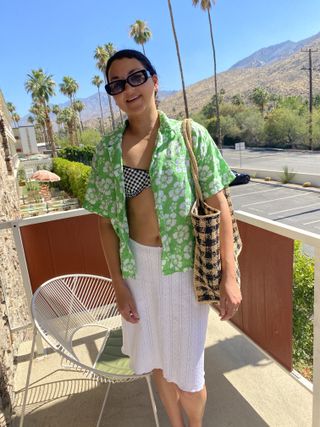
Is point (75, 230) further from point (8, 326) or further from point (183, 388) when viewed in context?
point (183, 388)

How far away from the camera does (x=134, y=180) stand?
117 centimetres

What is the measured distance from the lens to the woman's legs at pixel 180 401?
1.32 metres

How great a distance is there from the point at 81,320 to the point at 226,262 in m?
1.16

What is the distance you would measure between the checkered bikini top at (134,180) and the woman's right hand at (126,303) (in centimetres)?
37

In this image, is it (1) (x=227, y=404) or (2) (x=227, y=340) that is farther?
(2) (x=227, y=340)

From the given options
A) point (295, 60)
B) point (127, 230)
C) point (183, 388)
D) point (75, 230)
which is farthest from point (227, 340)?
point (295, 60)

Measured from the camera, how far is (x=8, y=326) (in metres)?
2.14

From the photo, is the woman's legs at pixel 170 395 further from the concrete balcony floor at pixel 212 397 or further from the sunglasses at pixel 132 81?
the sunglasses at pixel 132 81

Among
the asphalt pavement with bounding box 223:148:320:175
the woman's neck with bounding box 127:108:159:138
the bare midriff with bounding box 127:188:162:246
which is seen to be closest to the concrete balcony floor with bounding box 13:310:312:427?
the bare midriff with bounding box 127:188:162:246

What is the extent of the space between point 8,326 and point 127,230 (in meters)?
1.41

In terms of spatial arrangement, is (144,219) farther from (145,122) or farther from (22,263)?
(22,263)

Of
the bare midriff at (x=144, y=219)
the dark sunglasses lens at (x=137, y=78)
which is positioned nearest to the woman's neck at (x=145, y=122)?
the dark sunglasses lens at (x=137, y=78)

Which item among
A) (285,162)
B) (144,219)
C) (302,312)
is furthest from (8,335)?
(285,162)

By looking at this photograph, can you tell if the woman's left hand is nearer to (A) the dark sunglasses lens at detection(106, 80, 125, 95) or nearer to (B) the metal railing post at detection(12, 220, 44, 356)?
(A) the dark sunglasses lens at detection(106, 80, 125, 95)
